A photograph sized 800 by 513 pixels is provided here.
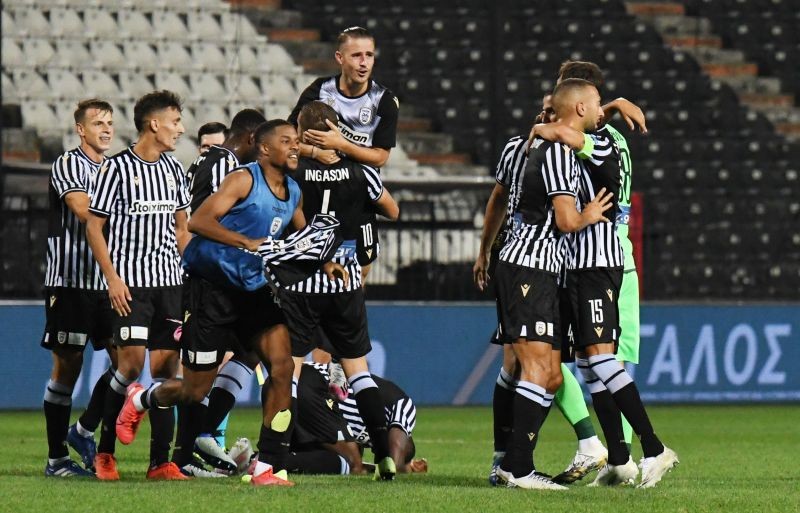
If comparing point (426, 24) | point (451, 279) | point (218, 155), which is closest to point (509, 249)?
point (218, 155)

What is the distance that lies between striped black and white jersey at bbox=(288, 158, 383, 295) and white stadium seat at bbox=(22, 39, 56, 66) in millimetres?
8243

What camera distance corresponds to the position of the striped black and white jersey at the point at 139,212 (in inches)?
307

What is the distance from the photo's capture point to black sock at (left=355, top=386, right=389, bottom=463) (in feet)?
24.1

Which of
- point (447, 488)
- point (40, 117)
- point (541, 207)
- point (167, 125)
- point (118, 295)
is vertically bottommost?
point (447, 488)

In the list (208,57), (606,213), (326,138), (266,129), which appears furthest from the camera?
(208,57)

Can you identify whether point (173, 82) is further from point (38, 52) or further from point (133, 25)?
point (38, 52)

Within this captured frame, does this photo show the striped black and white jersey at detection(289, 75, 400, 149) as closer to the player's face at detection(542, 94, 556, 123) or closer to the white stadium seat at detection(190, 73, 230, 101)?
the player's face at detection(542, 94, 556, 123)

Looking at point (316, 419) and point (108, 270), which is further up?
point (108, 270)

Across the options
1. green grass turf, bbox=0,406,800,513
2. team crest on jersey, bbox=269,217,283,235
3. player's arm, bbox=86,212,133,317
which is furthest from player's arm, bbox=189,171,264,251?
green grass turf, bbox=0,406,800,513

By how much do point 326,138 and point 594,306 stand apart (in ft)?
4.83

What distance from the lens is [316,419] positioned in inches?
329

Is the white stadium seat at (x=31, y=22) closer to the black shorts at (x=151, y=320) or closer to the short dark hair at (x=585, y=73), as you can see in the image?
the black shorts at (x=151, y=320)

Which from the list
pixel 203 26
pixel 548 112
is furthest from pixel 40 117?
pixel 548 112

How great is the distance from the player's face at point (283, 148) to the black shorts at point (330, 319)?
629mm
